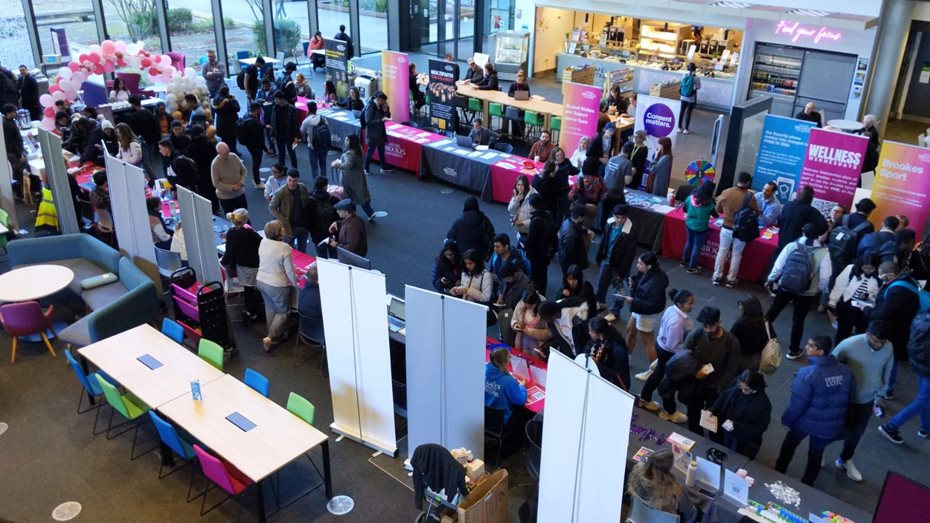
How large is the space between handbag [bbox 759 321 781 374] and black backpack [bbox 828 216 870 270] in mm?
2350

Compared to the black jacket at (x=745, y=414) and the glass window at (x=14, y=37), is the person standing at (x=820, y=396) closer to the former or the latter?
the black jacket at (x=745, y=414)

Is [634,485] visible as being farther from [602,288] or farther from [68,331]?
[68,331]

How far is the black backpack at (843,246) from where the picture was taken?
24.5 feet

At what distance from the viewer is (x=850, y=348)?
17.7 feet

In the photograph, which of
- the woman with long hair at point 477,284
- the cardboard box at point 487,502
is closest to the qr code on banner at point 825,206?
the woman with long hair at point 477,284

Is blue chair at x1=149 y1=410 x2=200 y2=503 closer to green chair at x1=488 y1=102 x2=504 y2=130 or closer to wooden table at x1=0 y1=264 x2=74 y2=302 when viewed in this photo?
wooden table at x1=0 y1=264 x2=74 y2=302

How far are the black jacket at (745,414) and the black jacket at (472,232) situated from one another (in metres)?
3.18

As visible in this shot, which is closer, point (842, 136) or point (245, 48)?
point (842, 136)

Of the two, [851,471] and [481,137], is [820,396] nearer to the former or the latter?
[851,471]

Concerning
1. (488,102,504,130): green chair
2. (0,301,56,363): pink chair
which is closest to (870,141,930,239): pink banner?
Result: (488,102,504,130): green chair

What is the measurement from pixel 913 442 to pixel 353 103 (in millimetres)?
10275

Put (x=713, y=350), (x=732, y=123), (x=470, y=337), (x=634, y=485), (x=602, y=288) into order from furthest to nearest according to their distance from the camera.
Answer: (x=732, y=123), (x=602, y=288), (x=713, y=350), (x=470, y=337), (x=634, y=485)

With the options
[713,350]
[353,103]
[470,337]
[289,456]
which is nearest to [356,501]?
[289,456]

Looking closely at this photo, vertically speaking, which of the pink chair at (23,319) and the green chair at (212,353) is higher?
the green chair at (212,353)
